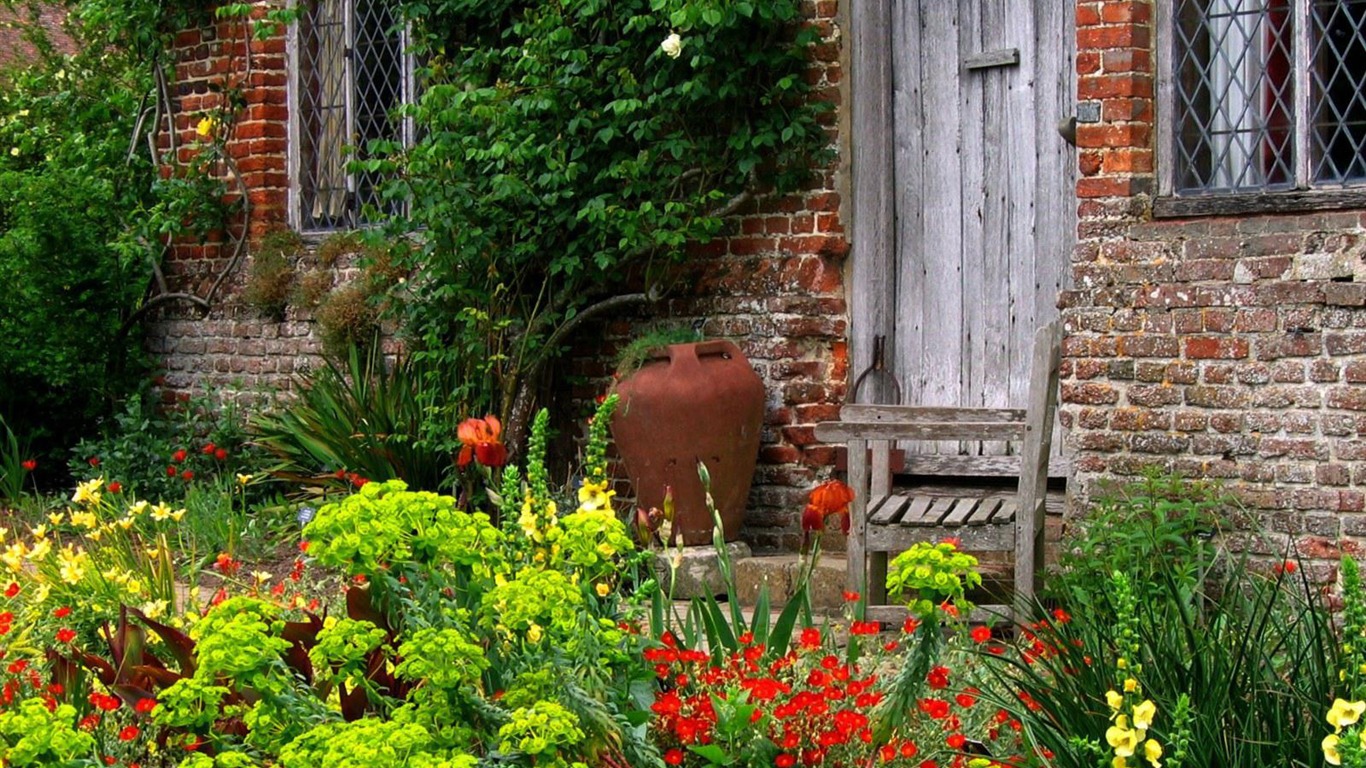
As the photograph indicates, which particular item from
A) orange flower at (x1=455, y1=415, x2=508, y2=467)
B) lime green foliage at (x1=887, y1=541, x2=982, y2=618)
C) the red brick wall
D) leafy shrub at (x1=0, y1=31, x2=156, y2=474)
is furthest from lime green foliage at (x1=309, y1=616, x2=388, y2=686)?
the red brick wall

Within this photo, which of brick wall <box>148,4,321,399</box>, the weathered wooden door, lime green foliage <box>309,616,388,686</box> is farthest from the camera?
brick wall <box>148,4,321,399</box>

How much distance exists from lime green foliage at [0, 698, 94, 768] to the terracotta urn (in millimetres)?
4100

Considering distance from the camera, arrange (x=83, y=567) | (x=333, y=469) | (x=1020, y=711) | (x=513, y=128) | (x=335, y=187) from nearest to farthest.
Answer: (x=1020, y=711), (x=83, y=567), (x=513, y=128), (x=333, y=469), (x=335, y=187)

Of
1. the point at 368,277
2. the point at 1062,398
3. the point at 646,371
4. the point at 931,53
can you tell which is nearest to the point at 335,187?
the point at 368,277

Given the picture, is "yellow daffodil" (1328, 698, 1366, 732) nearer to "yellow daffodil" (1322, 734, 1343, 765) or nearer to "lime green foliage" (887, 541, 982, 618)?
"yellow daffodil" (1322, 734, 1343, 765)

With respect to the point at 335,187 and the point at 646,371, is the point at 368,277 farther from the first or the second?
the point at 646,371

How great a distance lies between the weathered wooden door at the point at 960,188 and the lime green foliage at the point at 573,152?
326 mm

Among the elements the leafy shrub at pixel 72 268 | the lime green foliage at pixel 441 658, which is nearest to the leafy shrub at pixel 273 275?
the leafy shrub at pixel 72 268

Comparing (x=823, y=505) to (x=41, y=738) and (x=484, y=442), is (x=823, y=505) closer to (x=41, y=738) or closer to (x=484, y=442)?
(x=484, y=442)

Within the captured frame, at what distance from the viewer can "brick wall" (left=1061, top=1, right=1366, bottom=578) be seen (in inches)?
238

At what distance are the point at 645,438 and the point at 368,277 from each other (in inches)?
87.8

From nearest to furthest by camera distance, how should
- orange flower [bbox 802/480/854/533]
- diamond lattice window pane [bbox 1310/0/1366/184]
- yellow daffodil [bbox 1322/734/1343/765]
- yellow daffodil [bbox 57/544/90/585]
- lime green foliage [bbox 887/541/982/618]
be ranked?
yellow daffodil [bbox 1322/734/1343/765]
lime green foliage [bbox 887/541/982/618]
yellow daffodil [bbox 57/544/90/585]
orange flower [bbox 802/480/854/533]
diamond lattice window pane [bbox 1310/0/1366/184]

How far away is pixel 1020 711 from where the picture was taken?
12.0 ft

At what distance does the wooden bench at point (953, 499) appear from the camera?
597cm
